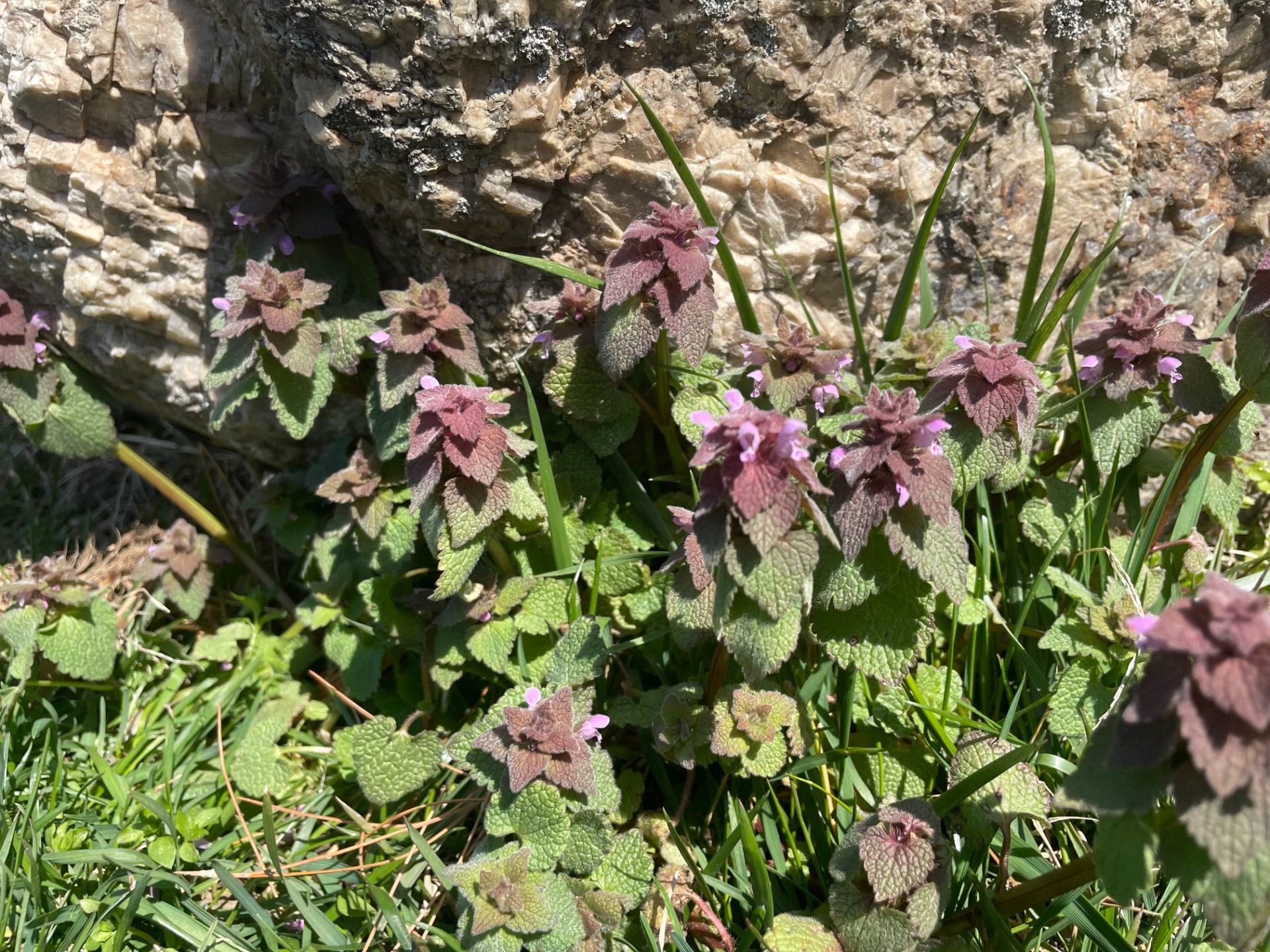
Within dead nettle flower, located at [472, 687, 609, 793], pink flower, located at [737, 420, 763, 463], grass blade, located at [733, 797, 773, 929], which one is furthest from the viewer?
grass blade, located at [733, 797, 773, 929]

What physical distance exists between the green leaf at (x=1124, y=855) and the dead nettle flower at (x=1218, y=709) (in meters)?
0.12

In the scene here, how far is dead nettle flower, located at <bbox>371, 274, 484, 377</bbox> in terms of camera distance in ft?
8.20

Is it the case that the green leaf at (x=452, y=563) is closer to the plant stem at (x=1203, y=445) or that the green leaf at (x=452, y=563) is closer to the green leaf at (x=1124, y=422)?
the green leaf at (x=1124, y=422)

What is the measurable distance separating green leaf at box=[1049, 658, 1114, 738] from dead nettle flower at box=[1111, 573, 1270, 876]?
2.99 ft

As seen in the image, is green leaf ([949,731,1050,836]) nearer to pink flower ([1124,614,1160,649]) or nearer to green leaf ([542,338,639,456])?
pink flower ([1124,614,1160,649])

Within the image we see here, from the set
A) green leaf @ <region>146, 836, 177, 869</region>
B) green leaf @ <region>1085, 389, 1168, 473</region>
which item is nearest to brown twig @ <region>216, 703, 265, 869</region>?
green leaf @ <region>146, 836, 177, 869</region>

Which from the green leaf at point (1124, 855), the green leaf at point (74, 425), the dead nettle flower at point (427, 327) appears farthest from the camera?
the green leaf at point (74, 425)

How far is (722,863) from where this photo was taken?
233 cm

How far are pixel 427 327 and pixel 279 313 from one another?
1.39 ft

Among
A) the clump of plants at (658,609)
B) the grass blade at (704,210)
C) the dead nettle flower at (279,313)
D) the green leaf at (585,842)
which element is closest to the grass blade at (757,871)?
the clump of plants at (658,609)

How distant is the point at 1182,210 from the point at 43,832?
3966mm

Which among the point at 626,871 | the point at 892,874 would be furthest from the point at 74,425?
the point at 892,874

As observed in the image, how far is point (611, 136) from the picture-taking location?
8.67ft

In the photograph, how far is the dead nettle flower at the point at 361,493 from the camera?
8.85ft
